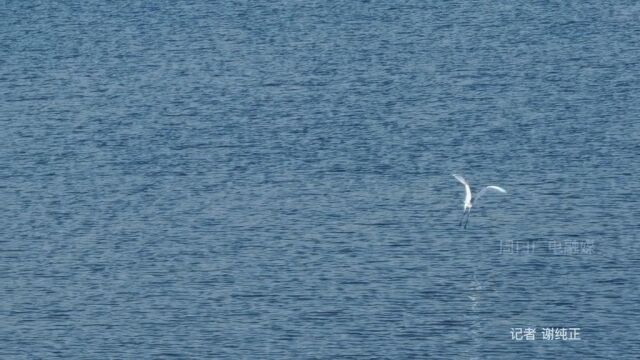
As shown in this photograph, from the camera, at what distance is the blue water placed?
49219 millimetres

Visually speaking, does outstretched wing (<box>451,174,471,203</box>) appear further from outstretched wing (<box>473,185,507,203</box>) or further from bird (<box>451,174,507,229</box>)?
outstretched wing (<box>473,185,507,203</box>)

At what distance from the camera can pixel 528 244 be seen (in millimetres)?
55875

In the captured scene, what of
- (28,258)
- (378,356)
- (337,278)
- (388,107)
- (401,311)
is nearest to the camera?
(378,356)

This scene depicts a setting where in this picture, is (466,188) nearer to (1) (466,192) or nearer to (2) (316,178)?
(1) (466,192)

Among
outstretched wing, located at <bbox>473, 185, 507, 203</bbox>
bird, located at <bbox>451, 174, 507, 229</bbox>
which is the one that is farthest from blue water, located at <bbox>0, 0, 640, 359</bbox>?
outstretched wing, located at <bbox>473, 185, 507, 203</bbox>

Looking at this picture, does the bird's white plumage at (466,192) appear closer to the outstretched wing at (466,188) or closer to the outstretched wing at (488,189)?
the outstretched wing at (466,188)

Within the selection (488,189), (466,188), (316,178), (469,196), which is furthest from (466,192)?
(316,178)

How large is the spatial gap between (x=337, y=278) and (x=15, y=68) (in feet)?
131

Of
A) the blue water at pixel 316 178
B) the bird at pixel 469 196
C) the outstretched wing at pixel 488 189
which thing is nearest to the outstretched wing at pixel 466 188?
the bird at pixel 469 196

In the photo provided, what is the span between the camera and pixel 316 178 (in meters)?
64.8

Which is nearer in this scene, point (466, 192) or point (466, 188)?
point (466, 188)

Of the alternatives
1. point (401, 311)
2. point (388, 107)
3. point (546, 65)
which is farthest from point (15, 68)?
point (401, 311)

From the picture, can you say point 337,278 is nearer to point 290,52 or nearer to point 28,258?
point 28,258

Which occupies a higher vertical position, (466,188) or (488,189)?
(488,189)
